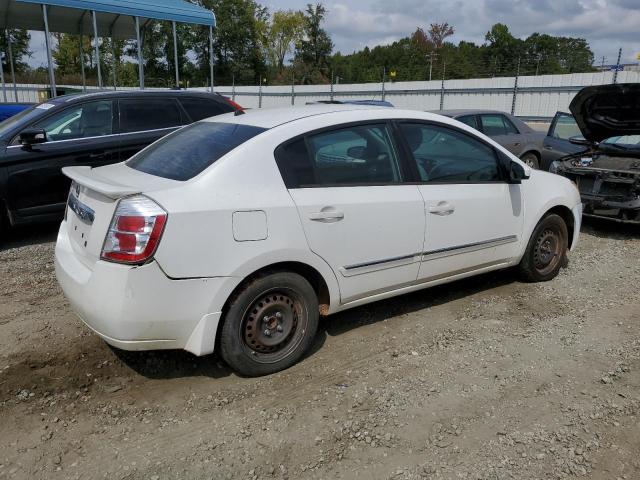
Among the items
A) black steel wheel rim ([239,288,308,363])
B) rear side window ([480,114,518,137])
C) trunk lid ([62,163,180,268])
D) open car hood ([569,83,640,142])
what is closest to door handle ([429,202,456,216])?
black steel wheel rim ([239,288,308,363])

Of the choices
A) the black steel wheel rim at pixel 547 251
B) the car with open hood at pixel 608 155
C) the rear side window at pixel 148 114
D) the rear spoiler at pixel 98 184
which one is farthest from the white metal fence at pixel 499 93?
the black steel wheel rim at pixel 547 251

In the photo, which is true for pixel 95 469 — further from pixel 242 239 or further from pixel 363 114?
pixel 363 114

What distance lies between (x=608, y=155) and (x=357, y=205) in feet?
18.3

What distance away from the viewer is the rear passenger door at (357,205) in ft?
11.1

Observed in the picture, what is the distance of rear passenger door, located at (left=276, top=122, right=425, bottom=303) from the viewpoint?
339cm

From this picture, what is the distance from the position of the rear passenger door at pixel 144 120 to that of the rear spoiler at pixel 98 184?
3020mm

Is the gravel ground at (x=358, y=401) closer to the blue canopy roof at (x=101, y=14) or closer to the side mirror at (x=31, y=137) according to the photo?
the side mirror at (x=31, y=137)

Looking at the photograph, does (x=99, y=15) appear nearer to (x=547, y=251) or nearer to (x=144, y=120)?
(x=144, y=120)

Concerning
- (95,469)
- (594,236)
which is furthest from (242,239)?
(594,236)

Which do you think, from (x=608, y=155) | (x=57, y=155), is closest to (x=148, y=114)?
(x=57, y=155)

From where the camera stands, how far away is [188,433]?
2.87 metres

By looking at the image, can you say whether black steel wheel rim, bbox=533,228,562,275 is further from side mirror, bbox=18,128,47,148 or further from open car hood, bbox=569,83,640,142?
side mirror, bbox=18,128,47,148

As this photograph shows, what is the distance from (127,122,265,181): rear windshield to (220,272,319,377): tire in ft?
2.70

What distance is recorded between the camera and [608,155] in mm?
7484
